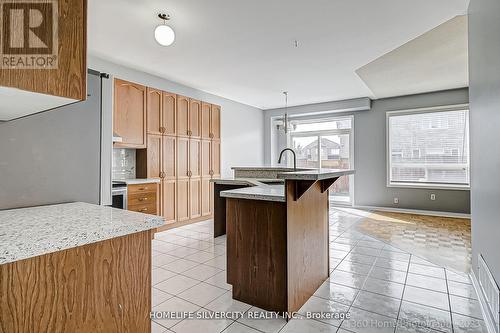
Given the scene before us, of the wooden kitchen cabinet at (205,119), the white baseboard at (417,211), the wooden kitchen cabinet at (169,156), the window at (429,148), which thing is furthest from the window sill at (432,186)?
the wooden kitchen cabinet at (169,156)

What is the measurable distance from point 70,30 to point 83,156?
2.99 feet

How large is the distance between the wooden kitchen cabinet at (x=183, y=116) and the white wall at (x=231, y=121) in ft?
0.57

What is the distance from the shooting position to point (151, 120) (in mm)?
4324

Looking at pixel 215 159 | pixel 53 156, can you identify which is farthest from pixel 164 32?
pixel 215 159

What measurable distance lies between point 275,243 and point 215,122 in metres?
4.07

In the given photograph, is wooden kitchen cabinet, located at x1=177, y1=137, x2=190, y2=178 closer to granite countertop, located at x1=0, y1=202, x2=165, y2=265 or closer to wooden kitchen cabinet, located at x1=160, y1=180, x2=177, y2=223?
wooden kitchen cabinet, located at x1=160, y1=180, x2=177, y2=223

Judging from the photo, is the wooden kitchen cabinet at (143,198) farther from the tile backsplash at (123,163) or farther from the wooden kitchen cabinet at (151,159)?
the tile backsplash at (123,163)

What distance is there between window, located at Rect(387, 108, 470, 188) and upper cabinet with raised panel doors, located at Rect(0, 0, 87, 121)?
21.1ft

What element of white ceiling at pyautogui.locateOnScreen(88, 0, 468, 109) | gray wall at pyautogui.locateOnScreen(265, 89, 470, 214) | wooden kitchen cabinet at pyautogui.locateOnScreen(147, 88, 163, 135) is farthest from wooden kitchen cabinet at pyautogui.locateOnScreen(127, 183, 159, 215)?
gray wall at pyautogui.locateOnScreen(265, 89, 470, 214)

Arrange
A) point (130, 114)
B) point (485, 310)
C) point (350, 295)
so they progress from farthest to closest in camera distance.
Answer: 1. point (130, 114)
2. point (350, 295)
3. point (485, 310)

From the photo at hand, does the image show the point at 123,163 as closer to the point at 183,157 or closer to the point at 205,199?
the point at 183,157

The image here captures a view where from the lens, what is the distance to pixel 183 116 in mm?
4887

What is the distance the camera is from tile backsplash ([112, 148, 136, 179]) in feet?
14.0

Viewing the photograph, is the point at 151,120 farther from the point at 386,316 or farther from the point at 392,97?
the point at 392,97
